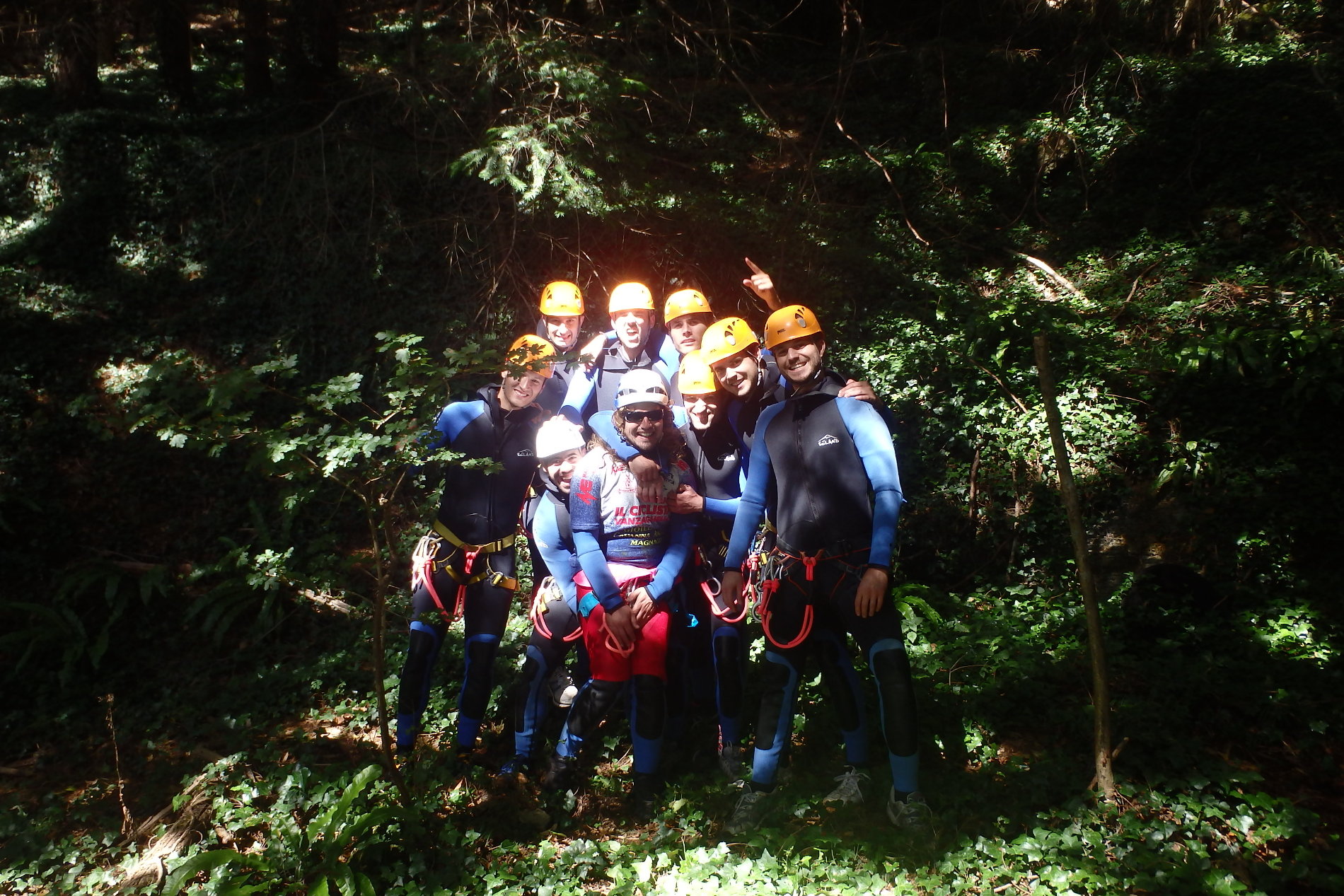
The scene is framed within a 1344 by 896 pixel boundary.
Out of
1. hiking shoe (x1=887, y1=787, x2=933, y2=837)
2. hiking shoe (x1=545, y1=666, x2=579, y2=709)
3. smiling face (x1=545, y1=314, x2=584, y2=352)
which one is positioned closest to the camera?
hiking shoe (x1=887, y1=787, x2=933, y2=837)

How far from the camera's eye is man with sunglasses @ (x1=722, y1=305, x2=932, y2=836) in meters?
3.68

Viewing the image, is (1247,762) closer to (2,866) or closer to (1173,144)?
(2,866)

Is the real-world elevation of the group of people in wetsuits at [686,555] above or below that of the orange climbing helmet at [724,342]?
below

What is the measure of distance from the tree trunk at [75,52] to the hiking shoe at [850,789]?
12.4 m

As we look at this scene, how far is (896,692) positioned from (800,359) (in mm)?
1714

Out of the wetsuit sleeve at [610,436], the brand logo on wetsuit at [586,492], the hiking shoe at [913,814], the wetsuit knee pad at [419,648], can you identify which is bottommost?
the hiking shoe at [913,814]

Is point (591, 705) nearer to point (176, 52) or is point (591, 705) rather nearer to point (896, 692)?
point (896, 692)

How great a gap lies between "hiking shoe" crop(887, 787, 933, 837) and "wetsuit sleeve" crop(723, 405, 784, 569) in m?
1.37

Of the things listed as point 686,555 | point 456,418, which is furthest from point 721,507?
point 456,418

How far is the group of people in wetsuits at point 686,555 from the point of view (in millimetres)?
3832

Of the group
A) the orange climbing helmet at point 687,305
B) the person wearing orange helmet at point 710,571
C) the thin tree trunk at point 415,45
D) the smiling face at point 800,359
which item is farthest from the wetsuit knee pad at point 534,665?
the thin tree trunk at point 415,45

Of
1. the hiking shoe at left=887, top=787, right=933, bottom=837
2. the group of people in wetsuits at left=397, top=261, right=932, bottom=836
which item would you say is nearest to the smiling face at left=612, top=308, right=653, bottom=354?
the group of people in wetsuits at left=397, top=261, right=932, bottom=836

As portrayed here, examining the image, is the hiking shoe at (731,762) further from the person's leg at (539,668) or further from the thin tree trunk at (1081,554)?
the thin tree trunk at (1081,554)

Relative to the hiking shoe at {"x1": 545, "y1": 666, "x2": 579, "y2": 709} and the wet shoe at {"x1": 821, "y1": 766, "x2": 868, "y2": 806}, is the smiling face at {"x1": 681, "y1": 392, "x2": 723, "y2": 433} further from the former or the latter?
the wet shoe at {"x1": 821, "y1": 766, "x2": 868, "y2": 806}
